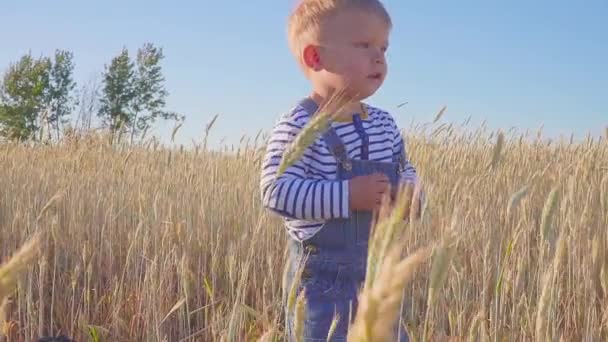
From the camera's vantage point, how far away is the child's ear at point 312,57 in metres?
1.63

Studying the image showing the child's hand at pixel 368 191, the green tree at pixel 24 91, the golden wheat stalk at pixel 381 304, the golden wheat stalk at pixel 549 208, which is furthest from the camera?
the green tree at pixel 24 91

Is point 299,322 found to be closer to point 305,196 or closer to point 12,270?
point 12,270

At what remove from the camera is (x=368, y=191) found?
1450 millimetres

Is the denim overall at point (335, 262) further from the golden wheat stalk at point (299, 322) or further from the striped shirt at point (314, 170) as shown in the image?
the golden wheat stalk at point (299, 322)

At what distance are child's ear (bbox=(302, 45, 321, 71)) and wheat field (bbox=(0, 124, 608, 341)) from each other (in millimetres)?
394

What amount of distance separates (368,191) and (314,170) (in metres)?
0.16

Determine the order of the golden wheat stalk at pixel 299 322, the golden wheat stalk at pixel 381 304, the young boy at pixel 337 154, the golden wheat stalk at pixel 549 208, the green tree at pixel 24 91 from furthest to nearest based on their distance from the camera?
the green tree at pixel 24 91 < the young boy at pixel 337 154 < the golden wheat stalk at pixel 549 208 < the golden wheat stalk at pixel 299 322 < the golden wheat stalk at pixel 381 304

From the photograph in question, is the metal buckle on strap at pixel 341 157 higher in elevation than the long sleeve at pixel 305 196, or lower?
higher

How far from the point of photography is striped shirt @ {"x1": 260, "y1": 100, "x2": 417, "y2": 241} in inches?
57.4

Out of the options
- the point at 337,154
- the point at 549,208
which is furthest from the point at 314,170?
the point at 549,208

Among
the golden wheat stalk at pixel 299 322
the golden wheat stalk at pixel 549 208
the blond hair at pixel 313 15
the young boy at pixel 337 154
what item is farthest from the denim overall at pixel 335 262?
the golden wheat stalk at pixel 299 322

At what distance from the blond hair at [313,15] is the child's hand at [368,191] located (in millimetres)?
353

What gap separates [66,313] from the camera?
2260mm

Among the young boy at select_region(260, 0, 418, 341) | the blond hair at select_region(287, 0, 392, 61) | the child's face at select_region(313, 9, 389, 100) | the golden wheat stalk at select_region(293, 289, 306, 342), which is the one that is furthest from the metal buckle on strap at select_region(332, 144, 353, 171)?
the golden wheat stalk at select_region(293, 289, 306, 342)
